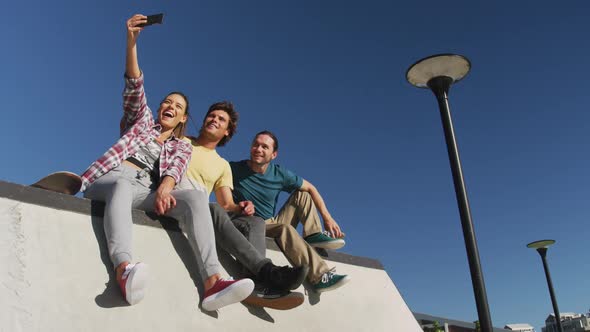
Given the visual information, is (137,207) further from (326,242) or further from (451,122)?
(451,122)

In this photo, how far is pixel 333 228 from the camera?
4.46 metres

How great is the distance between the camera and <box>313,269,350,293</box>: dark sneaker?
12.2ft

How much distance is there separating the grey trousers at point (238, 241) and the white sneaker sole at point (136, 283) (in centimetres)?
83

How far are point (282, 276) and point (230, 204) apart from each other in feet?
2.96

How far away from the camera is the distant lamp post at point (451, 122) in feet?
12.7

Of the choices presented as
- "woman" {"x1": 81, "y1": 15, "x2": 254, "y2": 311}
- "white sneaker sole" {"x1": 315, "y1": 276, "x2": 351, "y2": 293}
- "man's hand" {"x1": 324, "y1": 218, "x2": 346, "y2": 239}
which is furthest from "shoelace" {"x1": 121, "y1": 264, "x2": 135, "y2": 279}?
"man's hand" {"x1": 324, "y1": 218, "x2": 346, "y2": 239}

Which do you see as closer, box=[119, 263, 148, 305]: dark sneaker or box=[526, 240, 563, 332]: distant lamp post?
box=[119, 263, 148, 305]: dark sneaker

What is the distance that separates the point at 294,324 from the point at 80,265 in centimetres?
149

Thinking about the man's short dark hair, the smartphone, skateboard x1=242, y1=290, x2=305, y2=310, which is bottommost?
skateboard x1=242, y1=290, x2=305, y2=310

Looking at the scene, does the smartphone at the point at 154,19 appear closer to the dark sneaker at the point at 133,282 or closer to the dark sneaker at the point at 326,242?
the dark sneaker at the point at 133,282

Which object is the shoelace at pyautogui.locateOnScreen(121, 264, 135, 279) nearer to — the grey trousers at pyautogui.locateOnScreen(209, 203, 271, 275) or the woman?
the woman

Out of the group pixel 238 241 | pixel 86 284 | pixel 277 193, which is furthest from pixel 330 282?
pixel 86 284

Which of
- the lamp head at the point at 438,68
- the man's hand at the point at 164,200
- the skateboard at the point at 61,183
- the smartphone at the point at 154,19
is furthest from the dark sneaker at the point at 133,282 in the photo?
the lamp head at the point at 438,68

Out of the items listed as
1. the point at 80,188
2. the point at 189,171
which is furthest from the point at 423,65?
the point at 80,188
